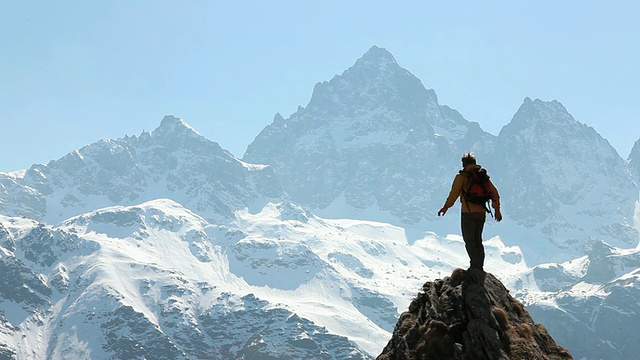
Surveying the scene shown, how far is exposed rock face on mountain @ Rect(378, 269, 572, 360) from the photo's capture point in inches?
693

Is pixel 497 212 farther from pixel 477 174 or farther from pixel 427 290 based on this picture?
pixel 427 290

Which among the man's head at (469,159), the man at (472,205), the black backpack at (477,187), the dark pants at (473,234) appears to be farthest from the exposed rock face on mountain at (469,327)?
the man's head at (469,159)

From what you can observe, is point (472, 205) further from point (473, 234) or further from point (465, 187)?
point (473, 234)

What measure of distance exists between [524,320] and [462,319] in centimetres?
265

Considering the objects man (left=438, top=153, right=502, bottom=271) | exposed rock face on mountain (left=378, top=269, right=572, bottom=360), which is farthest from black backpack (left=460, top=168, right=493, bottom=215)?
exposed rock face on mountain (left=378, top=269, right=572, bottom=360)

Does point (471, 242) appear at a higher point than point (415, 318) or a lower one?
higher

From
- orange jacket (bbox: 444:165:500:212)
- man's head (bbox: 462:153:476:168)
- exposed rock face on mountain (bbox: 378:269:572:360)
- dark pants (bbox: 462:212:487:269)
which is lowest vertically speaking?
exposed rock face on mountain (bbox: 378:269:572:360)

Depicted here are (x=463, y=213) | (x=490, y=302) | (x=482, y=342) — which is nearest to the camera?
(x=482, y=342)

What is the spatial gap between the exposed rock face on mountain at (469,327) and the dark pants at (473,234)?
40 centimetres

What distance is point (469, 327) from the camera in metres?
17.8

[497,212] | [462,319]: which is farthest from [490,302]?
[497,212]

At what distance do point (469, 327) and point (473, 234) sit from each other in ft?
9.57

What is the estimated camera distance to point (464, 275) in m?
19.7

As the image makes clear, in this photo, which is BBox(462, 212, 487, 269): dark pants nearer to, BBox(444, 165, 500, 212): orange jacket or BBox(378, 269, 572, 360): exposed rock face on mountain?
BBox(444, 165, 500, 212): orange jacket
